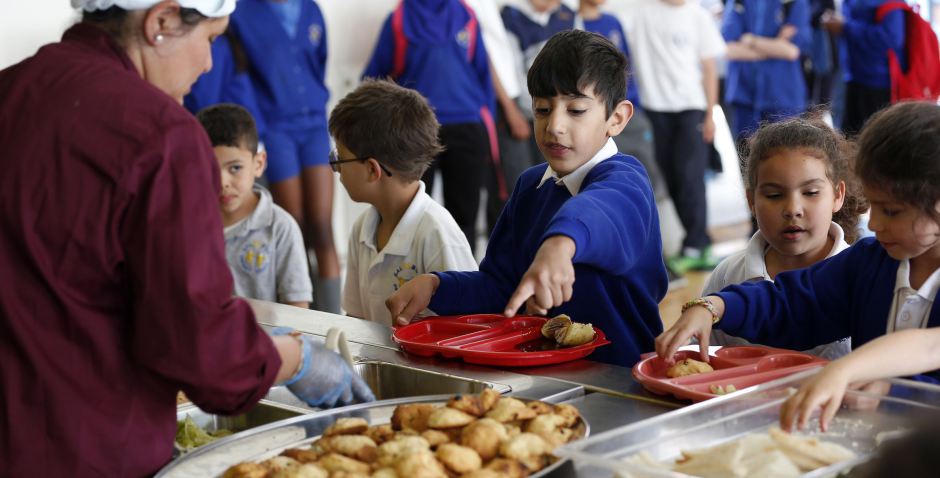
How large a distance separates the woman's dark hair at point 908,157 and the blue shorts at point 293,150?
3.20 metres

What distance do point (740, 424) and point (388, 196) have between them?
1.55 m

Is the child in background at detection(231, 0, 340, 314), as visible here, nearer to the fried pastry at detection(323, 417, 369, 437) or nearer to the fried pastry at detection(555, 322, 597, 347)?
the fried pastry at detection(555, 322, 597, 347)

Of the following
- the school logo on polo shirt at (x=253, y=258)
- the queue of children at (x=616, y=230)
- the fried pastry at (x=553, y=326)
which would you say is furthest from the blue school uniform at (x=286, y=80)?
the fried pastry at (x=553, y=326)

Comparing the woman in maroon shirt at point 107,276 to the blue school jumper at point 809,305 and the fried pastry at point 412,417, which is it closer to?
the fried pastry at point 412,417

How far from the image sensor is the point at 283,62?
4.70 m

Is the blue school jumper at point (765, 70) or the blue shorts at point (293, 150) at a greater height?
the blue school jumper at point (765, 70)

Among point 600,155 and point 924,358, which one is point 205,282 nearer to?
point 924,358

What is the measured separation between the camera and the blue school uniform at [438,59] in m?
5.15

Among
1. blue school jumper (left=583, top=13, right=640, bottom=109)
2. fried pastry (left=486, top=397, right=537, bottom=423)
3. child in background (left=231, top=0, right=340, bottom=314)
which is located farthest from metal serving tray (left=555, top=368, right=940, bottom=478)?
blue school jumper (left=583, top=13, right=640, bottom=109)

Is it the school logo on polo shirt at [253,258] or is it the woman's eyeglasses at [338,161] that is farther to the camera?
the school logo on polo shirt at [253,258]

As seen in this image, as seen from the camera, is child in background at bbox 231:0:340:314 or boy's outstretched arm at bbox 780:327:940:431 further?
child in background at bbox 231:0:340:314

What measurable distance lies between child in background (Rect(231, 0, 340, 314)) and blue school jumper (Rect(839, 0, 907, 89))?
2.99 metres

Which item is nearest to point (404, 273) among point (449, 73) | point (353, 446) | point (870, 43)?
point (353, 446)

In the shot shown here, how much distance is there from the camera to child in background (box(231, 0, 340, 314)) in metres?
4.64
